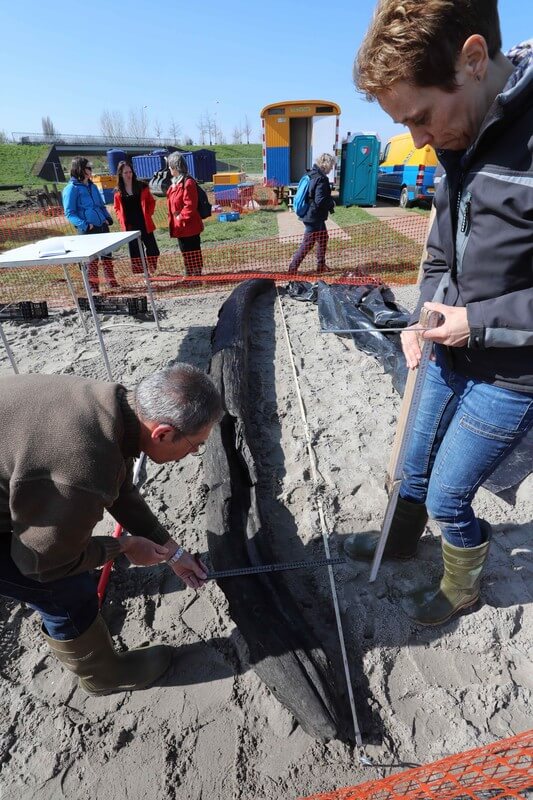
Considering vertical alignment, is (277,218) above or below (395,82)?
below

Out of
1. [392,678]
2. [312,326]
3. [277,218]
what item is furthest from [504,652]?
[277,218]

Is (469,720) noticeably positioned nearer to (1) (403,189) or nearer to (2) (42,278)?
(2) (42,278)

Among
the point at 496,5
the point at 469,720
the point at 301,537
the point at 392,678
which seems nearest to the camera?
the point at 496,5

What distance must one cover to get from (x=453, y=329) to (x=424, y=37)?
2.40ft

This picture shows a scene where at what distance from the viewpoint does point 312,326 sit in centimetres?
529

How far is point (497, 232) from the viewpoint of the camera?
1.20 m

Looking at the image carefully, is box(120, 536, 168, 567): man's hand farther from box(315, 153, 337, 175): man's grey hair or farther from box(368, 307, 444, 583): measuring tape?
box(315, 153, 337, 175): man's grey hair

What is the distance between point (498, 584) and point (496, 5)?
2299 mm

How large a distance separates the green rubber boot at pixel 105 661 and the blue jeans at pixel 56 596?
45 mm

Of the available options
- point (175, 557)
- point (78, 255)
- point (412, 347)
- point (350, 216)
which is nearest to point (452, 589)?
point (412, 347)

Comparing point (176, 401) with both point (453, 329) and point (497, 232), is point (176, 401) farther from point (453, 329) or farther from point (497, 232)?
point (497, 232)

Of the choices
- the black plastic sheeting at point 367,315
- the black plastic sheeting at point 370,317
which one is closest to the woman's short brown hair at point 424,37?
the black plastic sheeting at point 370,317

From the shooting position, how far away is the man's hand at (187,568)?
1946 mm

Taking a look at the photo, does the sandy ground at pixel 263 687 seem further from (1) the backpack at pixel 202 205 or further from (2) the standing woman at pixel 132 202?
(1) the backpack at pixel 202 205
